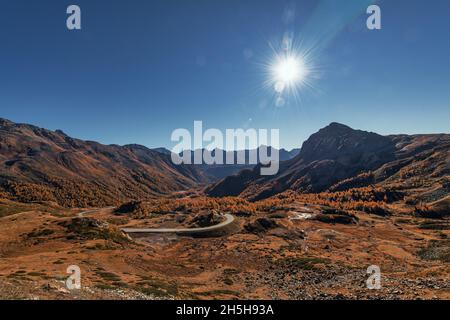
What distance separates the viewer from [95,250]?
60.7 meters

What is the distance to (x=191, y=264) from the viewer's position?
6869 centimetres

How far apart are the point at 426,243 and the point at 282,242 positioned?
54343mm

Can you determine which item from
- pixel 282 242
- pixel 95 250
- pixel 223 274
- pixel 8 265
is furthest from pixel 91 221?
pixel 282 242

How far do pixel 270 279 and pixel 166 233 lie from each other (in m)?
61.7

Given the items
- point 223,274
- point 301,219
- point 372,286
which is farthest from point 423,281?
point 301,219

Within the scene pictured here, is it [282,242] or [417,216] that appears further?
[417,216]

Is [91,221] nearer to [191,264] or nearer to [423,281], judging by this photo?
[191,264]

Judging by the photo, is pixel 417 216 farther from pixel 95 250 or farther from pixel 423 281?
pixel 95 250

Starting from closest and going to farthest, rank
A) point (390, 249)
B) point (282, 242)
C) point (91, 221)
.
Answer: point (91, 221), point (390, 249), point (282, 242)

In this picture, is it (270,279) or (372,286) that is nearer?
(372,286)
